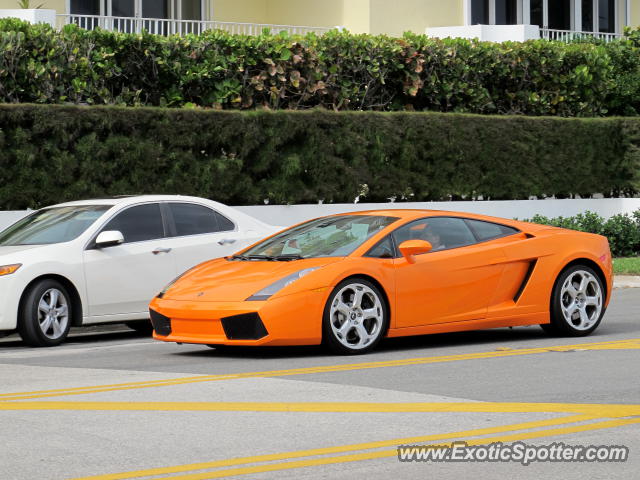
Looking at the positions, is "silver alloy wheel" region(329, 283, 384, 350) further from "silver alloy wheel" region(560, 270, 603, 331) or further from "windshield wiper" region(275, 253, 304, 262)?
"silver alloy wheel" region(560, 270, 603, 331)

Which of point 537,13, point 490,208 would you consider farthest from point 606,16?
point 490,208

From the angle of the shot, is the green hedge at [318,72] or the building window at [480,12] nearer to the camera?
the green hedge at [318,72]

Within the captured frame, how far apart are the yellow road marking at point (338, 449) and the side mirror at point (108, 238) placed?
6.54 meters

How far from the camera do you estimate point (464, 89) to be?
80.8 feet

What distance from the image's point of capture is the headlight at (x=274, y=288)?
34.6 feet

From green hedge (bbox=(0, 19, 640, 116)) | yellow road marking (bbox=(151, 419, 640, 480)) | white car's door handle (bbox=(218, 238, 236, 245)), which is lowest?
yellow road marking (bbox=(151, 419, 640, 480))

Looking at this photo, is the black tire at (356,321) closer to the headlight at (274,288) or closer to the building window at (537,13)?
the headlight at (274,288)

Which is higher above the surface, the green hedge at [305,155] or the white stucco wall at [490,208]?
the green hedge at [305,155]

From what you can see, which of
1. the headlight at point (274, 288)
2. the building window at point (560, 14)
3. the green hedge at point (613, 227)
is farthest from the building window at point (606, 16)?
the headlight at point (274, 288)

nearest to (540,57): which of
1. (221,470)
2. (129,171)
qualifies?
(129,171)

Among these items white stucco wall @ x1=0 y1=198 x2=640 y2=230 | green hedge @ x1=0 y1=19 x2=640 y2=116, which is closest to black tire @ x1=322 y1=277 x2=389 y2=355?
white stucco wall @ x1=0 y1=198 x2=640 y2=230

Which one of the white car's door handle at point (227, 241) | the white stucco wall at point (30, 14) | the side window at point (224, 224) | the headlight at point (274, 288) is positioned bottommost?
the headlight at point (274, 288)

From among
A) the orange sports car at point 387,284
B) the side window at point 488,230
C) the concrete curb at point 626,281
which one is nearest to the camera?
the orange sports car at point 387,284

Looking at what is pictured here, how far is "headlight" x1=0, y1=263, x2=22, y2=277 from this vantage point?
40.8ft
